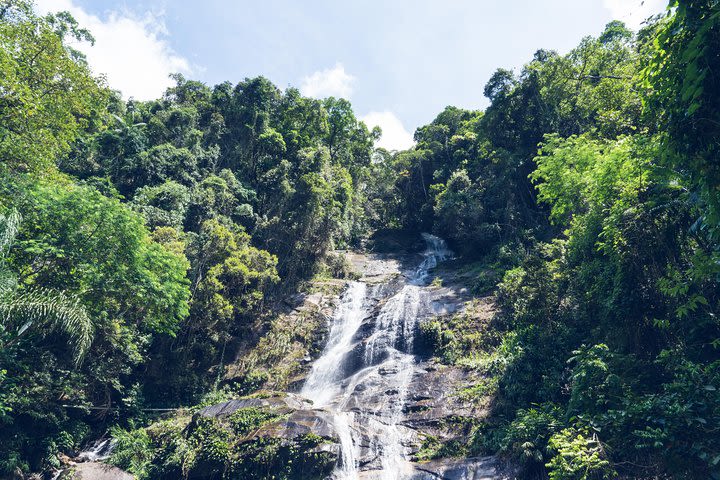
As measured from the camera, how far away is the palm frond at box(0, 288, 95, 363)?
1022 centimetres

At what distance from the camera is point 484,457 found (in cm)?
1055

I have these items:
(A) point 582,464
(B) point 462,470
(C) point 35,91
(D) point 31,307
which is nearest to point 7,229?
(D) point 31,307

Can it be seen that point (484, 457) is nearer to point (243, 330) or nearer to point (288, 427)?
point (288, 427)

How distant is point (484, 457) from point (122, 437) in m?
11.5

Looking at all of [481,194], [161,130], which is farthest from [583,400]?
[161,130]

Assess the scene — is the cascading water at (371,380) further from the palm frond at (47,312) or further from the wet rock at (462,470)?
the palm frond at (47,312)

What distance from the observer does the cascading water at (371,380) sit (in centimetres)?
1165

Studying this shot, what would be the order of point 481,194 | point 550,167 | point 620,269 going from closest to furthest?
point 620,269 → point 550,167 → point 481,194

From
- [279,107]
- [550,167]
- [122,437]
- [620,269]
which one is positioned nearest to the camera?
[620,269]

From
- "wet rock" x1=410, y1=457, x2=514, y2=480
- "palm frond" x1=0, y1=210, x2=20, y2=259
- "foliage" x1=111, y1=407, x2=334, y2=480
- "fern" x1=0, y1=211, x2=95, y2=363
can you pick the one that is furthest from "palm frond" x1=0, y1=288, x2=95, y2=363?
"wet rock" x1=410, y1=457, x2=514, y2=480

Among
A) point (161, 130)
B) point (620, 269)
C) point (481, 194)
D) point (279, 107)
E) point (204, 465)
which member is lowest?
point (204, 465)

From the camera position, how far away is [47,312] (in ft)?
34.5

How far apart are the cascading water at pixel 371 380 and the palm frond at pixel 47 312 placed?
7.37m

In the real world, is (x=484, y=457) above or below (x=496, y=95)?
below
